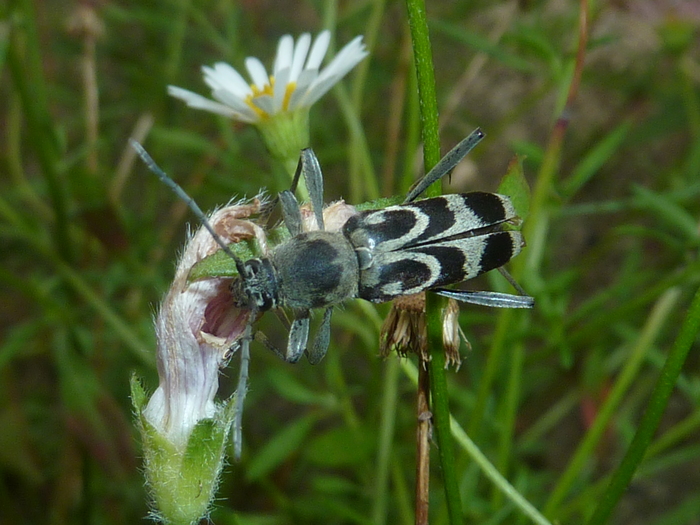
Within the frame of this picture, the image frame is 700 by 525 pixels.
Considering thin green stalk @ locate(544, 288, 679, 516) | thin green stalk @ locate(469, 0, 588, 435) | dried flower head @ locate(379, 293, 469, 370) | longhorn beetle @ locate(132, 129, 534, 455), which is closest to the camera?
dried flower head @ locate(379, 293, 469, 370)

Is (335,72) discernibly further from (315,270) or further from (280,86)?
(315,270)

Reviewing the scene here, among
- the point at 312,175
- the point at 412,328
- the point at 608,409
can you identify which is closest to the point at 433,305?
the point at 412,328

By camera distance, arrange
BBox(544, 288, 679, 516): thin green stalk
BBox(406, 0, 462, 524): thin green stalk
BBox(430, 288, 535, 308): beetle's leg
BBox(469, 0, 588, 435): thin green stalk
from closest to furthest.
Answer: BBox(406, 0, 462, 524): thin green stalk < BBox(430, 288, 535, 308): beetle's leg < BBox(469, 0, 588, 435): thin green stalk < BBox(544, 288, 679, 516): thin green stalk

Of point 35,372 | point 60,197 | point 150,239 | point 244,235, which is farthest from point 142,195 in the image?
point 244,235

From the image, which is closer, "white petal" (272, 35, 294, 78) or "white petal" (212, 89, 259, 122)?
"white petal" (212, 89, 259, 122)

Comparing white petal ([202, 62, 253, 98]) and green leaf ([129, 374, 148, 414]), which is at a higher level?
white petal ([202, 62, 253, 98])

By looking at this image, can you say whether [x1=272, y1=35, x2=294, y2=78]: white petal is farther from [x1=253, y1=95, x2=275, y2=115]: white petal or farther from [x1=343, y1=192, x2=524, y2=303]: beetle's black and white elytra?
[x1=343, y1=192, x2=524, y2=303]: beetle's black and white elytra

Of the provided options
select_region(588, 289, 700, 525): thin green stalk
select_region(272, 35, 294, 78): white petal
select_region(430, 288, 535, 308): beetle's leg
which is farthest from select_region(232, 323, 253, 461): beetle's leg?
select_region(272, 35, 294, 78): white petal
